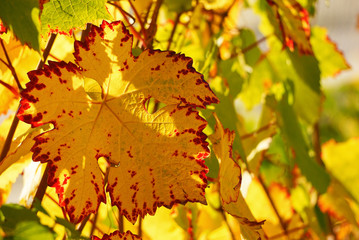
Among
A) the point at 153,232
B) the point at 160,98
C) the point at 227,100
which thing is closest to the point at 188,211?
the point at 153,232

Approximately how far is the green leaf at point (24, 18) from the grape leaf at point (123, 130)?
0.03 meters

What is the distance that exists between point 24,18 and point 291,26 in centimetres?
37

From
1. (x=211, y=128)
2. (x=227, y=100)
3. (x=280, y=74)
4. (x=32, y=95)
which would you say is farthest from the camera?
(x=280, y=74)

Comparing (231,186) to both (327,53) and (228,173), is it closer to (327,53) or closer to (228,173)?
(228,173)

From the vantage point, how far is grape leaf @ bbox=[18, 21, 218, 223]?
39 cm

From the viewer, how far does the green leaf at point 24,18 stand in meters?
0.38

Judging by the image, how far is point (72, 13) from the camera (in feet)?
1.34

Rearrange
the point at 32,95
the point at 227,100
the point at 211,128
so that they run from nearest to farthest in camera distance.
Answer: the point at 32,95 < the point at 211,128 < the point at 227,100

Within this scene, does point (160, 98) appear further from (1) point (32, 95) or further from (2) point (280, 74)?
(2) point (280, 74)

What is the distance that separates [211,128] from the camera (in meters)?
0.51

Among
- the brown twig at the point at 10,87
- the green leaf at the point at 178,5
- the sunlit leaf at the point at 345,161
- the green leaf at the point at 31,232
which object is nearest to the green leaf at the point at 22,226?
the green leaf at the point at 31,232

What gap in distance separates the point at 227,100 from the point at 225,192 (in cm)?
21

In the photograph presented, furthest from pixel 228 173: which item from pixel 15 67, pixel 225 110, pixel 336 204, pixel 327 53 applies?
pixel 327 53

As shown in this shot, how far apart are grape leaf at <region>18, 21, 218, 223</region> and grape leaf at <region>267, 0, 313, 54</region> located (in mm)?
248
